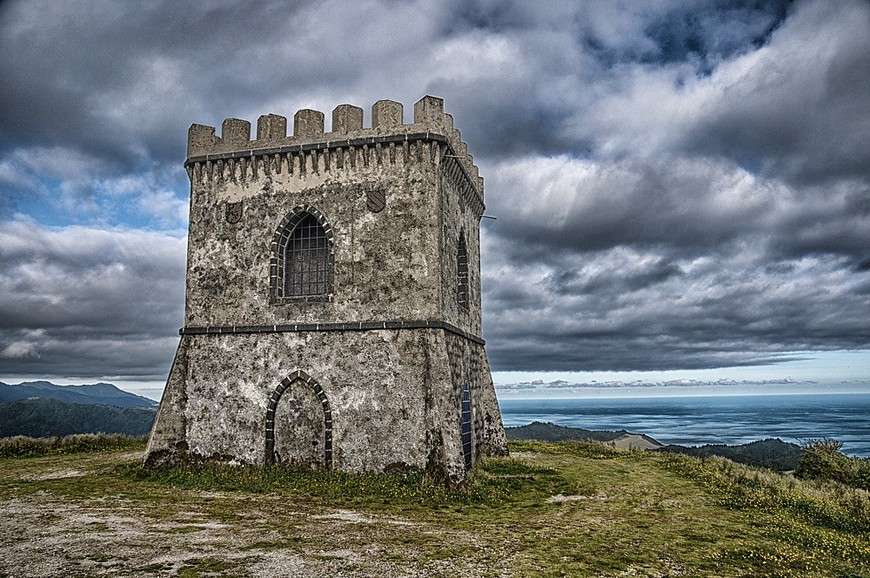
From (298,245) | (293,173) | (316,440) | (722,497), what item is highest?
(293,173)

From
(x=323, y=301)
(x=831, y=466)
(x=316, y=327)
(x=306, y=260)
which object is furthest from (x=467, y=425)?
(x=831, y=466)

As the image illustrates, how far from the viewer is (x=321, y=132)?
16.7m

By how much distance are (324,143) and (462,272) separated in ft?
20.5

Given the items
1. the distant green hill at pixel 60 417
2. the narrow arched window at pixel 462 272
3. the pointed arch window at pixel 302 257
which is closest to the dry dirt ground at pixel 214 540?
the pointed arch window at pixel 302 257

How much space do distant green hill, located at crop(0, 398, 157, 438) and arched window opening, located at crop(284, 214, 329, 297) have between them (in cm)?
7411

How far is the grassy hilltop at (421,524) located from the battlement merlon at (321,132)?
351 inches

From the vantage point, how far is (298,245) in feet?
55.2

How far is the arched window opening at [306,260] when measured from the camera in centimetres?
1640

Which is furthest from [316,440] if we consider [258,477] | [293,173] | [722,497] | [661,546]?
[722,497]

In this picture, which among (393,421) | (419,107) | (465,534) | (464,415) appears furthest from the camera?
(464,415)

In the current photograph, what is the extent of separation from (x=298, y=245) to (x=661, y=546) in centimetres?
1192

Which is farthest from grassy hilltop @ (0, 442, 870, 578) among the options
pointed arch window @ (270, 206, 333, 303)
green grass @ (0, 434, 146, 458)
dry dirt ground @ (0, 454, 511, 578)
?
pointed arch window @ (270, 206, 333, 303)

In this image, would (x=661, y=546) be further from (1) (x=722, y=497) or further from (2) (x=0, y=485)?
(2) (x=0, y=485)

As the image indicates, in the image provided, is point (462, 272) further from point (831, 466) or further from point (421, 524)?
point (831, 466)
